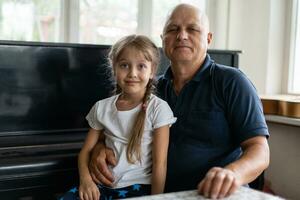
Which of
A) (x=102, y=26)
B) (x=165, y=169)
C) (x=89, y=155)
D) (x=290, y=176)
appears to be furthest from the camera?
(x=102, y=26)

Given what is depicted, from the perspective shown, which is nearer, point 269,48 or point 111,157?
point 111,157

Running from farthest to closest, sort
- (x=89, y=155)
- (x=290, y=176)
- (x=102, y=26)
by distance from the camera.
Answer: (x=102, y=26) < (x=290, y=176) < (x=89, y=155)

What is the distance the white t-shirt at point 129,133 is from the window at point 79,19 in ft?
4.38

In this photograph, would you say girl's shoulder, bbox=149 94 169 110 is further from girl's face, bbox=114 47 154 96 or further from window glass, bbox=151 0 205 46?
window glass, bbox=151 0 205 46

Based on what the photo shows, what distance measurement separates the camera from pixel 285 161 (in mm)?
2561

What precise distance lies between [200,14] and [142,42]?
299 millimetres

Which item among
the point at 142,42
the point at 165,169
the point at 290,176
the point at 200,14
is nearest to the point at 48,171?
the point at 165,169

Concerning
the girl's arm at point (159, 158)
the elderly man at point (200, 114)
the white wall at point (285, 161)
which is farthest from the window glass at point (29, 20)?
the white wall at point (285, 161)

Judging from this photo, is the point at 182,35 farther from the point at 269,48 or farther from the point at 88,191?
the point at 269,48

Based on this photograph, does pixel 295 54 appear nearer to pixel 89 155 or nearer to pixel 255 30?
pixel 255 30

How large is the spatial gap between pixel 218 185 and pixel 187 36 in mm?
703

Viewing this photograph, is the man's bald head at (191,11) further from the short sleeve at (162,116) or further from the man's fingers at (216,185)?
the man's fingers at (216,185)

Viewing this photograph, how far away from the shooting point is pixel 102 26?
8.98ft

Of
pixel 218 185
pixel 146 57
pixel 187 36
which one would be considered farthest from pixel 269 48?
pixel 218 185
